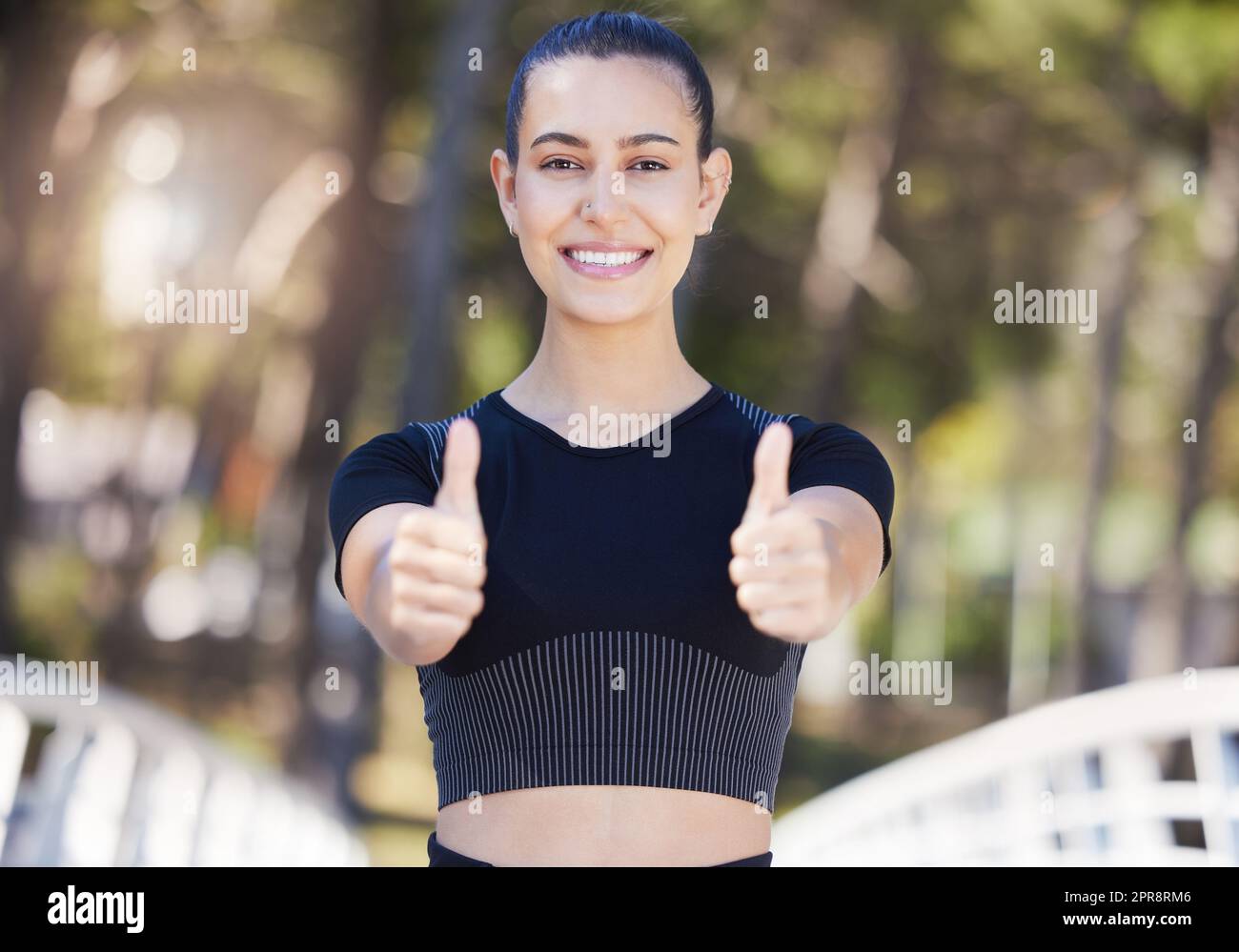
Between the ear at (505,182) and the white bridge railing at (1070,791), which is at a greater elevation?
the ear at (505,182)

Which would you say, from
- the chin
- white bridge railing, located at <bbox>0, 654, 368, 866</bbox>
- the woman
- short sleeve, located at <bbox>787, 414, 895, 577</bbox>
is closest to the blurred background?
white bridge railing, located at <bbox>0, 654, 368, 866</bbox>

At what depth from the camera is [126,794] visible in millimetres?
5039

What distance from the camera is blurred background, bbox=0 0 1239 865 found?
24.1 feet

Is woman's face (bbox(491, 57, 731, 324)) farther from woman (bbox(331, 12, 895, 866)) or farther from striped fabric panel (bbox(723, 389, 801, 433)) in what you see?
striped fabric panel (bbox(723, 389, 801, 433))

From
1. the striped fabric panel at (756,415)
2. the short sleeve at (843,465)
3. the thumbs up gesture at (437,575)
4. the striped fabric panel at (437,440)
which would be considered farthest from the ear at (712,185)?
the thumbs up gesture at (437,575)

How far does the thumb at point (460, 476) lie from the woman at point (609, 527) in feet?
0.23

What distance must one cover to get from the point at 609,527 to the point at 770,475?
30cm

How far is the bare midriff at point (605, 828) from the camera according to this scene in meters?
2.05

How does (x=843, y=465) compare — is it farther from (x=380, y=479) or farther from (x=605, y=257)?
(x=380, y=479)

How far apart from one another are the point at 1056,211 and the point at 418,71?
6320 mm

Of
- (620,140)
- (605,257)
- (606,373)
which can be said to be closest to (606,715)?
(606,373)

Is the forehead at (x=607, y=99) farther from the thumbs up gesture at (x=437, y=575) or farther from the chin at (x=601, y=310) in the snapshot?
the thumbs up gesture at (x=437, y=575)

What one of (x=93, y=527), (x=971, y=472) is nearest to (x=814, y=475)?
(x=93, y=527)

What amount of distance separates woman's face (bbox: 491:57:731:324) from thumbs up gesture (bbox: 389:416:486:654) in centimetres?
54
